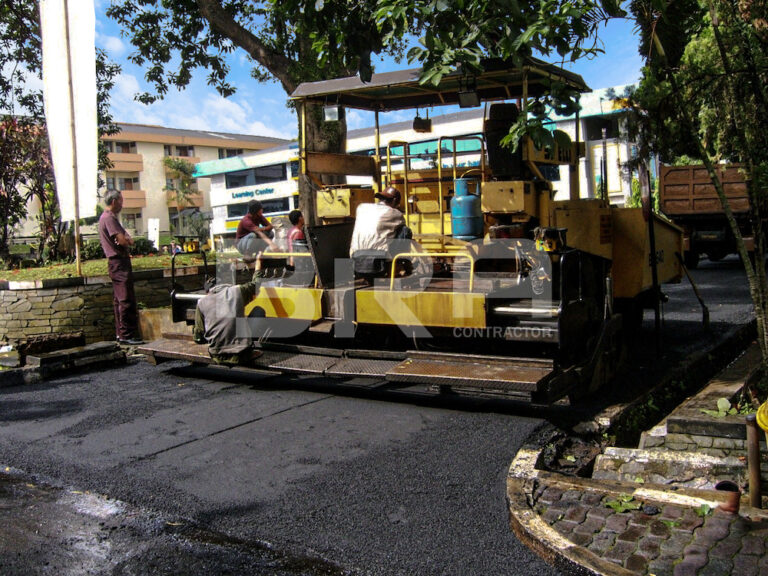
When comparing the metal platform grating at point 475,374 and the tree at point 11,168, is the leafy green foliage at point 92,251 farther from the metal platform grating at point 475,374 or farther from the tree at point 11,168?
the metal platform grating at point 475,374

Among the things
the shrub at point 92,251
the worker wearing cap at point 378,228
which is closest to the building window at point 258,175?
the shrub at point 92,251

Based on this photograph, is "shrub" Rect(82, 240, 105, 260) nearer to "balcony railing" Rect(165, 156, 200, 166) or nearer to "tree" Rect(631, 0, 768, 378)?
"tree" Rect(631, 0, 768, 378)

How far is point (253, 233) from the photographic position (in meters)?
9.07

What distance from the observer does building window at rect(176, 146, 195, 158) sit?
74688mm

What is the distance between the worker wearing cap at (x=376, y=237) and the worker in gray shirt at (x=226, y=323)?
Result: 1254mm

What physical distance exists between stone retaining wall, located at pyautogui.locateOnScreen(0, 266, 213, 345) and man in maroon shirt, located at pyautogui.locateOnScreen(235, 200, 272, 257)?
7.27ft

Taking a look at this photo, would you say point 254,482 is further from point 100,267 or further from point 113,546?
point 100,267

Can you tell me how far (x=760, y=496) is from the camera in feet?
12.5

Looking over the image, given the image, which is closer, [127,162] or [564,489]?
[564,489]

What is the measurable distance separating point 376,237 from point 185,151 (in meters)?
72.8

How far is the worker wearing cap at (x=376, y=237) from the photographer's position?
23.0ft

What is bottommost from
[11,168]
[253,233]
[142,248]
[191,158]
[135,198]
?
[253,233]

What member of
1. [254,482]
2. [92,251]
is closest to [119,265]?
[254,482]

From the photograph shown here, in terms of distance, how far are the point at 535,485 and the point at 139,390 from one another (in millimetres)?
4533
